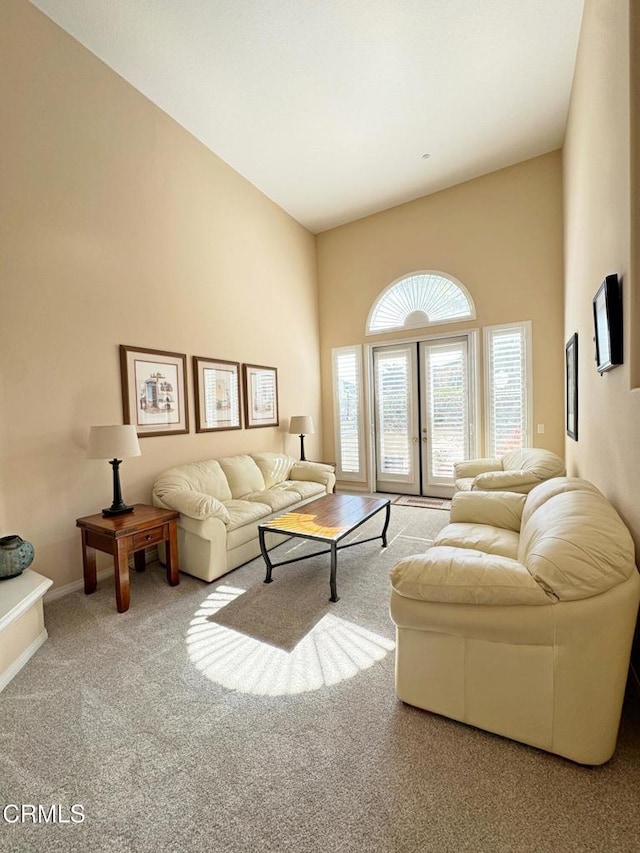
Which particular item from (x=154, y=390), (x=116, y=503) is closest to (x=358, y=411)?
(x=154, y=390)

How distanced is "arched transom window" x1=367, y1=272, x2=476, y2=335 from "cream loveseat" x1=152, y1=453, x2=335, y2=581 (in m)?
2.56

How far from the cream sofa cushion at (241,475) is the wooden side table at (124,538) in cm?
105

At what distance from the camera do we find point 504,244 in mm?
4832

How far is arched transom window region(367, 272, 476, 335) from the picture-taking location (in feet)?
17.1

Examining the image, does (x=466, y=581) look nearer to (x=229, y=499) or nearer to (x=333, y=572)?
(x=333, y=572)

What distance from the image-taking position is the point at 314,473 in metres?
4.87

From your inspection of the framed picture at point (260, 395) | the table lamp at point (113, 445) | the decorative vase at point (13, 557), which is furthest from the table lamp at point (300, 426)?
the decorative vase at point (13, 557)

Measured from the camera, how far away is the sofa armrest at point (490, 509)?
269cm

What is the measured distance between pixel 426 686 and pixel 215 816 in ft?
3.13

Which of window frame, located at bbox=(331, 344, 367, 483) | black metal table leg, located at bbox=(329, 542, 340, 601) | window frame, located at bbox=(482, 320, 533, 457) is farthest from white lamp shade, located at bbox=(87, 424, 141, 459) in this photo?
window frame, located at bbox=(482, 320, 533, 457)

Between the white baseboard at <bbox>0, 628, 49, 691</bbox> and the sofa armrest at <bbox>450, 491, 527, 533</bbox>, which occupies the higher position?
the sofa armrest at <bbox>450, 491, 527, 533</bbox>

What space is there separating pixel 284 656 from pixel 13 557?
1807mm

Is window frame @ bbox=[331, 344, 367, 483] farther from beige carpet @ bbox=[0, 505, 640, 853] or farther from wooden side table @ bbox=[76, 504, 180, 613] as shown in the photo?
beige carpet @ bbox=[0, 505, 640, 853]

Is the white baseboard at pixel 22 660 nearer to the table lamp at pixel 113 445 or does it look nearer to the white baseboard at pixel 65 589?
the white baseboard at pixel 65 589
